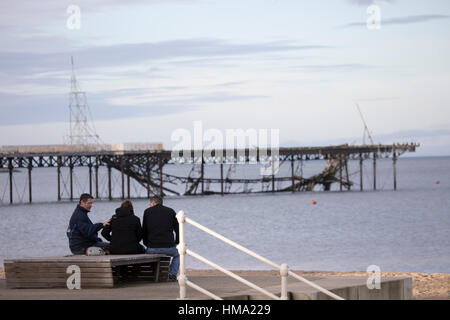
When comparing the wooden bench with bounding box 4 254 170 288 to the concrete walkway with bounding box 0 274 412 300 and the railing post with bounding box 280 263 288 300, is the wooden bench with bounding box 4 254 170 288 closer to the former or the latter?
the concrete walkway with bounding box 0 274 412 300

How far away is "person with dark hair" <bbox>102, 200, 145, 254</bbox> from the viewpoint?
13836 millimetres

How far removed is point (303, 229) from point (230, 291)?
121 feet

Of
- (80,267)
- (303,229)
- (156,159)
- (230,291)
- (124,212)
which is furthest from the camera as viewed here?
(156,159)

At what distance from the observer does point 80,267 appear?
42.8 ft

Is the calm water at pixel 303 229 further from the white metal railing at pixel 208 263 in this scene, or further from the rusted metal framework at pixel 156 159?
the white metal railing at pixel 208 263

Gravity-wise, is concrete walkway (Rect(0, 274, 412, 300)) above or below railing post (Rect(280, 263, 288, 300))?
below

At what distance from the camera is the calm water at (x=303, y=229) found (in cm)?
3344

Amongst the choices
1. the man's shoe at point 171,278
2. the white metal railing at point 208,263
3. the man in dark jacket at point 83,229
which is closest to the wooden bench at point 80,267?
the man's shoe at point 171,278

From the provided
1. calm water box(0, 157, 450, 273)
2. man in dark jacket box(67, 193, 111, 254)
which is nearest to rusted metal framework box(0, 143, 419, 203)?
calm water box(0, 157, 450, 273)

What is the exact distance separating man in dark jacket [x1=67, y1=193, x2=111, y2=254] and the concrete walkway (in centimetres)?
103

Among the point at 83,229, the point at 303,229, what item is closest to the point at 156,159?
the point at 303,229

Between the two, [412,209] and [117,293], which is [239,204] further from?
[117,293]

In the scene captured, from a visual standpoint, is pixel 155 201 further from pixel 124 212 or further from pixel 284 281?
pixel 284 281

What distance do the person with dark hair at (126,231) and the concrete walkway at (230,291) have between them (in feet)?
1.84
